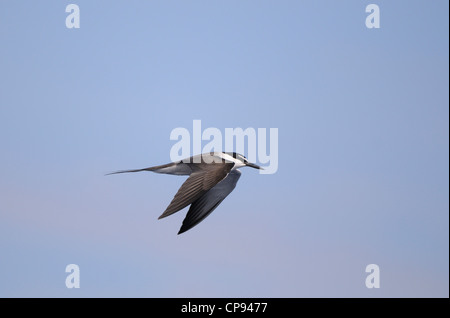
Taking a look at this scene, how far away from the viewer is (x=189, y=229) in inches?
837

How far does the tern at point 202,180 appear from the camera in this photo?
18750 millimetres

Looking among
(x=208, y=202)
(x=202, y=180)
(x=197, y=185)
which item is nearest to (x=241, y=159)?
(x=208, y=202)

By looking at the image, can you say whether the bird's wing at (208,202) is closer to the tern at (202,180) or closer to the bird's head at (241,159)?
the tern at (202,180)

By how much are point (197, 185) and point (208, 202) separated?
127 inches

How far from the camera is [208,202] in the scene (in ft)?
73.2

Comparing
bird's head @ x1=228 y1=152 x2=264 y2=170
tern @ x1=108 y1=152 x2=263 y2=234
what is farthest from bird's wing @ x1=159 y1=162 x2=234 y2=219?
bird's head @ x1=228 y1=152 x2=264 y2=170

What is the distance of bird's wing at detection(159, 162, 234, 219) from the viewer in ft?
59.9

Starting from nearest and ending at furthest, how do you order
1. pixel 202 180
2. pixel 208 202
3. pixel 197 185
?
pixel 197 185 < pixel 202 180 < pixel 208 202

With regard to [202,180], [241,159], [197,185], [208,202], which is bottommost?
[208,202]

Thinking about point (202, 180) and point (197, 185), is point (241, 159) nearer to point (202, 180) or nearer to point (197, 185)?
point (202, 180)

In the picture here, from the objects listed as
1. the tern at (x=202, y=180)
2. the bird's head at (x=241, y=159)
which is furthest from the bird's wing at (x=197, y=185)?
the bird's head at (x=241, y=159)
